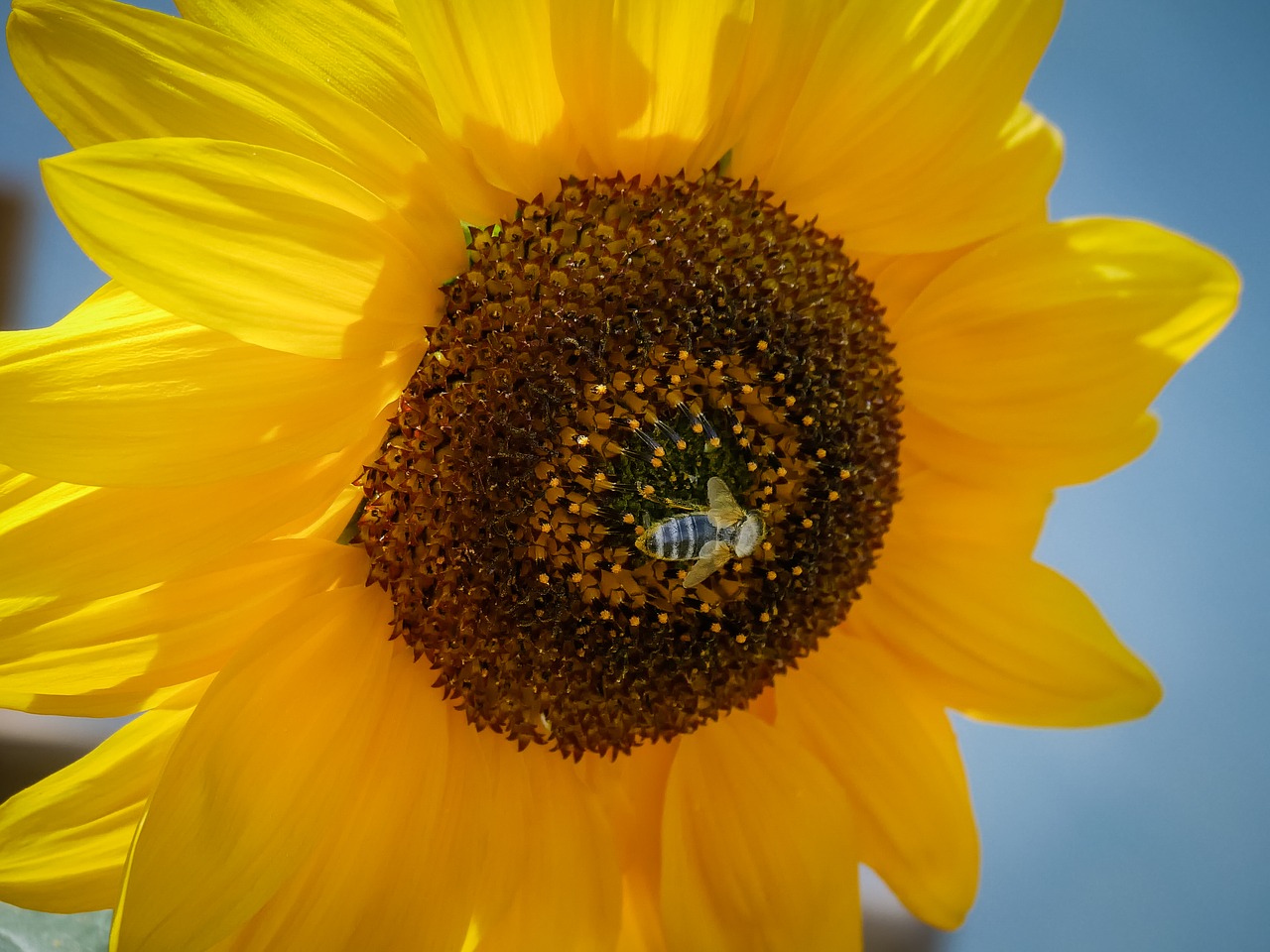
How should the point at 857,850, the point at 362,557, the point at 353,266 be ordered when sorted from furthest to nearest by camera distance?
the point at 857,850
the point at 362,557
the point at 353,266

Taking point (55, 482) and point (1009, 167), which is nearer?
point (55, 482)

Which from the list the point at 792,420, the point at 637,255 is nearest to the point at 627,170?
the point at 637,255

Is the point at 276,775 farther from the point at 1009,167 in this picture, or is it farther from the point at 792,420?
the point at 1009,167

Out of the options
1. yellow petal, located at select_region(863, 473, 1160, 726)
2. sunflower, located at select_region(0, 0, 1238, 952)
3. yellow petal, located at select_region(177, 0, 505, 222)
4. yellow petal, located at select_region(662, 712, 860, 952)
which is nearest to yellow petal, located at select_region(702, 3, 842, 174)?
sunflower, located at select_region(0, 0, 1238, 952)

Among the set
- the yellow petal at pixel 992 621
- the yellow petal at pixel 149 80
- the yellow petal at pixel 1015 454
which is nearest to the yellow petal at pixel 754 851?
the yellow petal at pixel 992 621

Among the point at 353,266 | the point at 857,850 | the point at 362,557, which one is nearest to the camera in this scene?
the point at 353,266

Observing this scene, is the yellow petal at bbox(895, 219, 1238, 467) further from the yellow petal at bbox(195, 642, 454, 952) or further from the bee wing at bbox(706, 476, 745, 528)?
the yellow petal at bbox(195, 642, 454, 952)

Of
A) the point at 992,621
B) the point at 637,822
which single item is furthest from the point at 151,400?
the point at 992,621

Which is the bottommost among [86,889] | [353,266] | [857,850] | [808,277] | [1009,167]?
[86,889]
